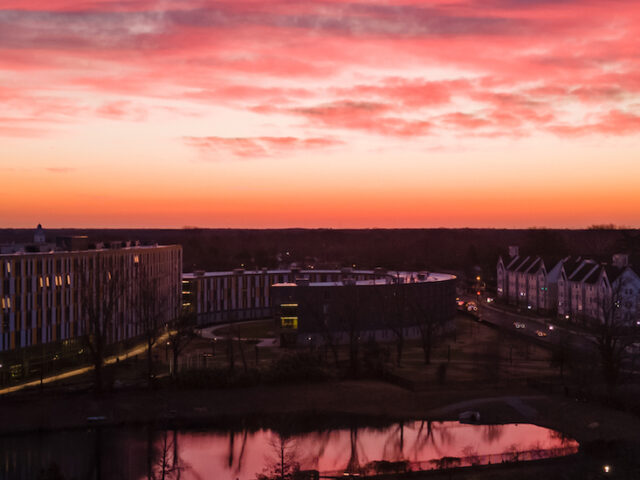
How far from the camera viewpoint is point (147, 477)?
42.9m

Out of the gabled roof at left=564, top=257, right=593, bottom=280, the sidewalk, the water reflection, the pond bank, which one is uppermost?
the gabled roof at left=564, top=257, right=593, bottom=280

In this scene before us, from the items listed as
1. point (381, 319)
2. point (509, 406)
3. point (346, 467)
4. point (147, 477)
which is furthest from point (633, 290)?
point (147, 477)

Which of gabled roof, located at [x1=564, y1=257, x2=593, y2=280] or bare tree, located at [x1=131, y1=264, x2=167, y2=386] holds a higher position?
gabled roof, located at [x1=564, y1=257, x2=593, y2=280]

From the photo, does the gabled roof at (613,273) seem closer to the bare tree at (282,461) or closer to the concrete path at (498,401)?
the concrete path at (498,401)

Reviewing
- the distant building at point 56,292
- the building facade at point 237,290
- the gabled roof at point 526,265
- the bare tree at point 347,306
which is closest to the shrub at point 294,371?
the bare tree at point 347,306

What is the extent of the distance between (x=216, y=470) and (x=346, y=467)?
25.9 feet

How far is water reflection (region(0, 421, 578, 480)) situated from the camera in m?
44.3

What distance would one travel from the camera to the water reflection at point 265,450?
4428 centimetres

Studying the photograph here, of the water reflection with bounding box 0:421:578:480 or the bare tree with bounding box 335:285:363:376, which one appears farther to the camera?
the bare tree with bounding box 335:285:363:376

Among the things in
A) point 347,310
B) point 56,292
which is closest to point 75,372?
point 56,292

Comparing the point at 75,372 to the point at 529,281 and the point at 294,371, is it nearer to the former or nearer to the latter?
the point at 294,371

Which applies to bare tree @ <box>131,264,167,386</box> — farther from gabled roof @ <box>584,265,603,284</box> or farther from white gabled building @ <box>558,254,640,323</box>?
gabled roof @ <box>584,265,603,284</box>

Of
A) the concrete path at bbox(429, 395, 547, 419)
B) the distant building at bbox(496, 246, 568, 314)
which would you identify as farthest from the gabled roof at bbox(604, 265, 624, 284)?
the concrete path at bbox(429, 395, 547, 419)

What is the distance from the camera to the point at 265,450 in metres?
48.7
